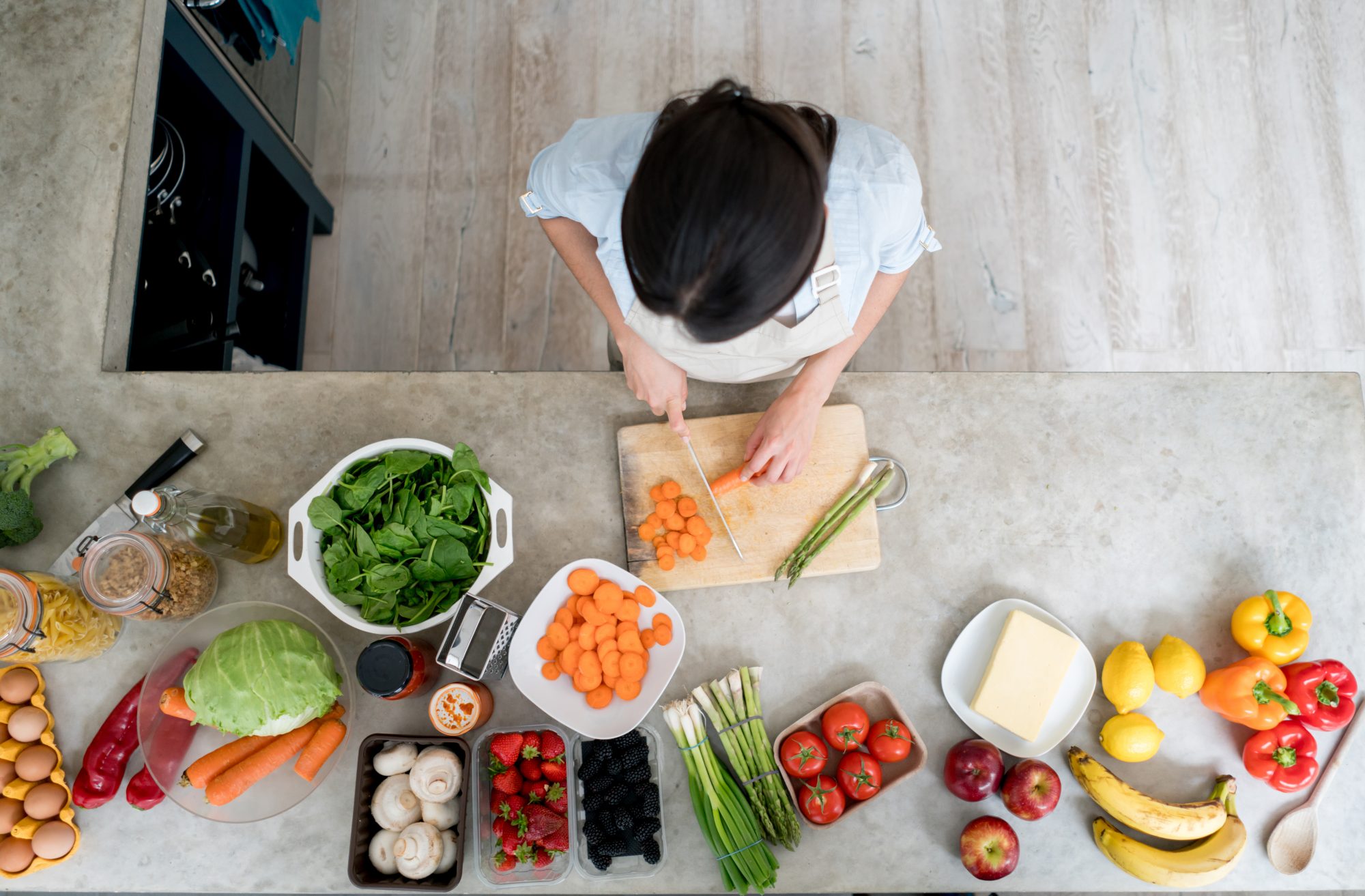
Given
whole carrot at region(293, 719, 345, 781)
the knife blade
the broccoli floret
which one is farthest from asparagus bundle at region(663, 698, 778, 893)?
the broccoli floret

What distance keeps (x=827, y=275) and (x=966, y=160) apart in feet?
4.95

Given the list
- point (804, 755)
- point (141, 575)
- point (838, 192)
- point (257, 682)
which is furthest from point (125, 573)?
point (838, 192)

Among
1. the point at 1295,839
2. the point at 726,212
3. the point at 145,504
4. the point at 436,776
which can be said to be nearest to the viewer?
the point at 726,212

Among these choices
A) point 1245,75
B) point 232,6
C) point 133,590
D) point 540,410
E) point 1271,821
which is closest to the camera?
point 133,590

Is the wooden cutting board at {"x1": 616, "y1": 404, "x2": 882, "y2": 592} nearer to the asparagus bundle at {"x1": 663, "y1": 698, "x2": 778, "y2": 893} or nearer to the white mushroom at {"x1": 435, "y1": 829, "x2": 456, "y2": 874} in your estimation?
the asparagus bundle at {"x1": 663, "y1": 698, "x2": 778, "y2": 893}

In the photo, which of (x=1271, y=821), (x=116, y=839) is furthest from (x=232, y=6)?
(x=1271, y=821)

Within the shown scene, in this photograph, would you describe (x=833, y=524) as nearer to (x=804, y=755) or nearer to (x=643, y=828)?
(x=804, y=755)

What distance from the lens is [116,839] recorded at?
121 centimetres

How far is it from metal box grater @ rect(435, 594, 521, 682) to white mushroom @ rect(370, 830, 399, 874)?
249 millimetres

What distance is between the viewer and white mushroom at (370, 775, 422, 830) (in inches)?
44.3

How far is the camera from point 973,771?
1.19 m

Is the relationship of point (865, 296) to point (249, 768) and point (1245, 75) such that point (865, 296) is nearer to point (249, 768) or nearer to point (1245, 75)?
point (249, 768)

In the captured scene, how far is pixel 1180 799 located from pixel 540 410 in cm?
126

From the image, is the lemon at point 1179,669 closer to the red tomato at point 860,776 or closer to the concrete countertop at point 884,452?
the concrete countertop at point 884,452
